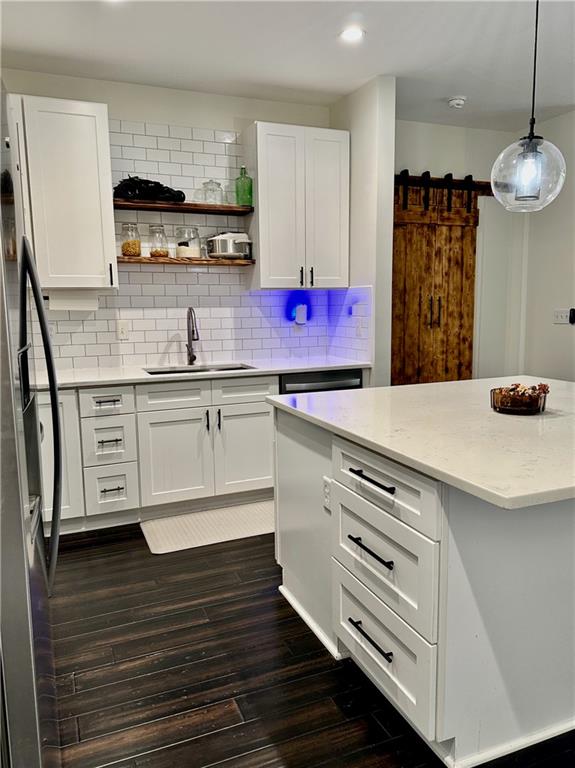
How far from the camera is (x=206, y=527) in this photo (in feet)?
11.1

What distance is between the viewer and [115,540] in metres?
3.25

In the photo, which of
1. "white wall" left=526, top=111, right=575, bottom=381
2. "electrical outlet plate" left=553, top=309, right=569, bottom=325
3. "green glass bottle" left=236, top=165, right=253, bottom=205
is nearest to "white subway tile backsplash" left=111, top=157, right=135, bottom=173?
"green glass bottle" left=236, top=165, right=253, bottom=205

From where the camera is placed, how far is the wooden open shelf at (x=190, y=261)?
3607mm

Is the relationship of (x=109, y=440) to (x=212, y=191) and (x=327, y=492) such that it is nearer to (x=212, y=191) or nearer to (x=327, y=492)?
(x=327, y=492)

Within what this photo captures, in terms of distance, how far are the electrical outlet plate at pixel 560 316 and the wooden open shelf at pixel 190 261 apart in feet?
8.39

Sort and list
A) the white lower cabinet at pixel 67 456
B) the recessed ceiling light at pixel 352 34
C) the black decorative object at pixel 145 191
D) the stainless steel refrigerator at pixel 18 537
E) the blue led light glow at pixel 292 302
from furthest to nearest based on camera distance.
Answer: the blue led light glow at pixel 292 302 → the black decorative object at pixel 145 191 → the white lower cabinet at pixel 67 456 → the recessed ceiling light at pixel 352 34 → the stainless steel refrigerator at pixel 18 537

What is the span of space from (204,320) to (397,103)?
211 cm

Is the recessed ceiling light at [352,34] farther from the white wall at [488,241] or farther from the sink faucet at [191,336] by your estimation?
the sink faucet at [191,336]

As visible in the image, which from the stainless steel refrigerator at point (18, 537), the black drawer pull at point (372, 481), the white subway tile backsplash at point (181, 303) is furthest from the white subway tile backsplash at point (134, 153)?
the black drawer pull at point (372, 481)

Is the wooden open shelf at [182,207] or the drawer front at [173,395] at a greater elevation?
the wooden open shelf at [182,207]

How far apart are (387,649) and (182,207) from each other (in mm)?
2983

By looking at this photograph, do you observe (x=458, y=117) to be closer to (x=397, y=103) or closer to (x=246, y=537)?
(x=397, y=103)

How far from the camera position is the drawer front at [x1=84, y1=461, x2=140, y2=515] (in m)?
3.31

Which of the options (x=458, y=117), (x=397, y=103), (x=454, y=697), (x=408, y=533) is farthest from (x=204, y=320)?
(x=454, y=697)
